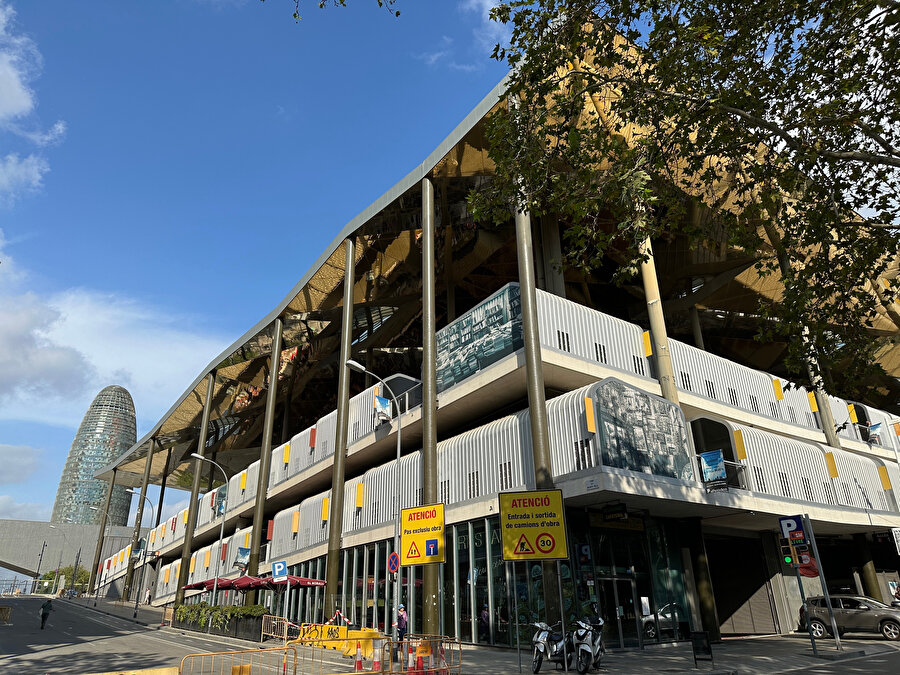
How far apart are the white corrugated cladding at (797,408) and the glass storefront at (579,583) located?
42.2ft

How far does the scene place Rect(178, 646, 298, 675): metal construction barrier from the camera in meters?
14.5

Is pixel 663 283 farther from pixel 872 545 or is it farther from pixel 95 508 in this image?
pixel 95 508

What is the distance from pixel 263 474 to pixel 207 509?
18881 mm

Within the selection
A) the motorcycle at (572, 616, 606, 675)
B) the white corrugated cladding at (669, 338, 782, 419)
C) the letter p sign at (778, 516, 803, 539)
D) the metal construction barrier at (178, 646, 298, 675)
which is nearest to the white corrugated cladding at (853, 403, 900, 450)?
the white corrugated cladding at (669, 338, 782, 419)

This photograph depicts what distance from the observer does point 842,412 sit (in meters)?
36.5

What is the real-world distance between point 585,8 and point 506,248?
75.6 ft

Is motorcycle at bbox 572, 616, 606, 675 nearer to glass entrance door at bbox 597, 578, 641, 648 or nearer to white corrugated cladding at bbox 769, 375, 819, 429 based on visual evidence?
glass entrance door at bbox 597, 578, 641, 648

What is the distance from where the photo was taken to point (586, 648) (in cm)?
1514

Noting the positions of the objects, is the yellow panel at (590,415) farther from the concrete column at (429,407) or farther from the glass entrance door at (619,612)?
the concrete column at (429,407)

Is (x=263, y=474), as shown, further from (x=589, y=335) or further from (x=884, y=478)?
(x=884, y=478)

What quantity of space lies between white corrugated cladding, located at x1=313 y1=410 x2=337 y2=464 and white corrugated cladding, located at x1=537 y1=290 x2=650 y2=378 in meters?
16.9

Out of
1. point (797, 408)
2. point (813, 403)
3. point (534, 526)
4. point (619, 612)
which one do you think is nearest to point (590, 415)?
point (534, 526)

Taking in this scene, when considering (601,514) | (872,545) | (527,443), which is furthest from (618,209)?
(872,545)

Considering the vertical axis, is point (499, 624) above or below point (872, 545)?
below
